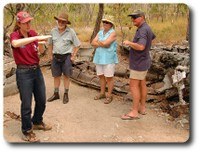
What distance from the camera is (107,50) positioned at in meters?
5.36

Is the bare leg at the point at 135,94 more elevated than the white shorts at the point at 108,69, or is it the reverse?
the white shorts at the point at 108,69

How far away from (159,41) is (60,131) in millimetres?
6352

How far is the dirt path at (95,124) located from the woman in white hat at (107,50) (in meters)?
Result: 0.36

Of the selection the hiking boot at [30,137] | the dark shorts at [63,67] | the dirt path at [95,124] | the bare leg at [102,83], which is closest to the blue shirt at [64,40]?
the dark shorts at [63,67]

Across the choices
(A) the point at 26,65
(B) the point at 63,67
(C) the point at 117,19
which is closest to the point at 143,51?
(B) the point at 63,67

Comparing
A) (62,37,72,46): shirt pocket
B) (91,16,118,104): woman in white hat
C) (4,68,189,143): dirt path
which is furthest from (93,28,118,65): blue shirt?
(4,68,189,143): dirt path

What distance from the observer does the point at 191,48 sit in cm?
458

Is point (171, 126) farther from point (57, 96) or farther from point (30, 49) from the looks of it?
point (30, 49)

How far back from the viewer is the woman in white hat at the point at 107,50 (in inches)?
207

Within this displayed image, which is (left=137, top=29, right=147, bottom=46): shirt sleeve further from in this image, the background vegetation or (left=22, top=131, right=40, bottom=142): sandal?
the background vegetation

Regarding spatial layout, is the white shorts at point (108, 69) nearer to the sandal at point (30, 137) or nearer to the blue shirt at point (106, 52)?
the blue shirt at point (106, 52)

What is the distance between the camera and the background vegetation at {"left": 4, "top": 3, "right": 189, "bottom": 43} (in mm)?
7893

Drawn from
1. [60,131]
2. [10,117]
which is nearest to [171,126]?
[60,131]

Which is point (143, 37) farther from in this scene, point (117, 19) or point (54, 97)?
point (117, 19)
